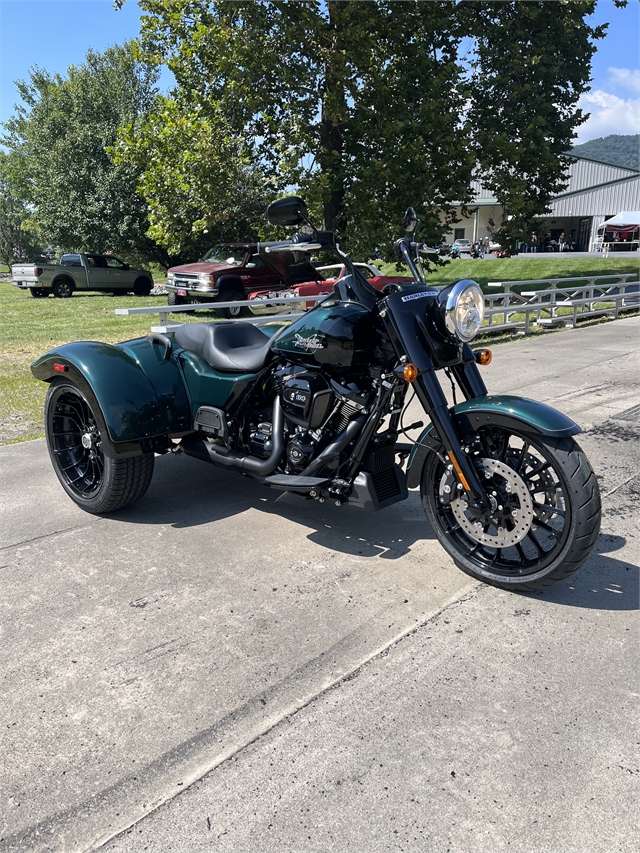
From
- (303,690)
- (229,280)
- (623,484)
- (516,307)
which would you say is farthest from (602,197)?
(303,690)

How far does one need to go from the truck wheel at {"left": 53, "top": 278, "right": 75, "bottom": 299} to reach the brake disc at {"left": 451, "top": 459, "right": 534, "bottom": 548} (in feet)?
78.1

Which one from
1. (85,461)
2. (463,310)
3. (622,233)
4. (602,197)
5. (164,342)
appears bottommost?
(85,461)

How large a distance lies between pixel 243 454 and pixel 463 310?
1613mm

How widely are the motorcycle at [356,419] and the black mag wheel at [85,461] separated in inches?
0.5

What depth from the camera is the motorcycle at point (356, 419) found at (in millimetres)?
3287

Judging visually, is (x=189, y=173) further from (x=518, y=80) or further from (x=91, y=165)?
(x=91, y=165)

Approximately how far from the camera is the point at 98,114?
31.6m

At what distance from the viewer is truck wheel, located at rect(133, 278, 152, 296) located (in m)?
27.0

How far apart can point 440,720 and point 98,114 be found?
113 ft

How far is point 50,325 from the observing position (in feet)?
51.4

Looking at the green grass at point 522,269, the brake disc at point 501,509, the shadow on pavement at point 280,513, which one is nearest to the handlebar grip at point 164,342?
the shadow on pavement at point 280,513

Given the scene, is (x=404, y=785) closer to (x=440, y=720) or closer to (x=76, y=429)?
(x=440, y=720)

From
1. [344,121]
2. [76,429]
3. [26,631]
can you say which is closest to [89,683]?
[26,631]

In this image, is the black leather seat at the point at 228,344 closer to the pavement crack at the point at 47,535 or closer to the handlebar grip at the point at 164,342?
the handlebar grip at the point at 164,342
